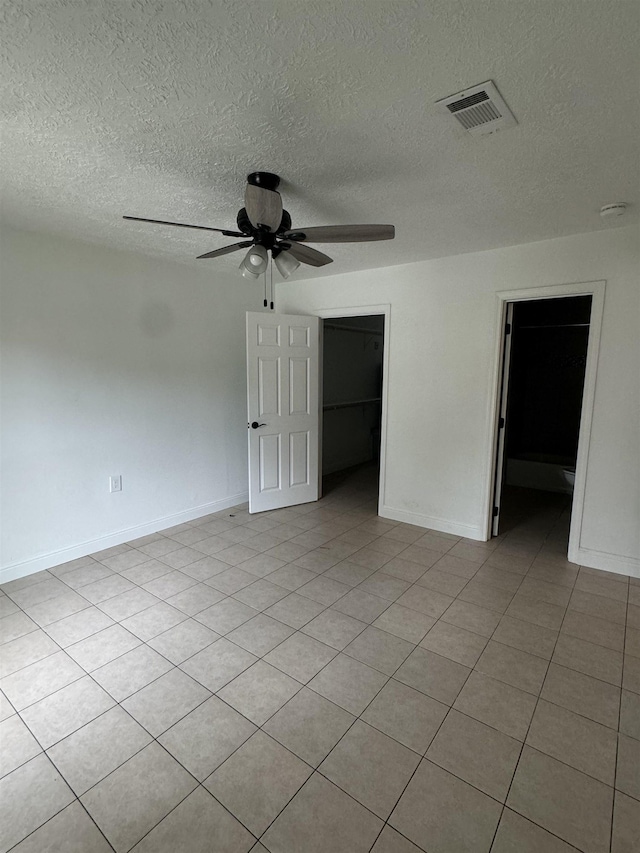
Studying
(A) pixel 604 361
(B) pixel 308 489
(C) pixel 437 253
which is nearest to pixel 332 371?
(B) pixel 308 489

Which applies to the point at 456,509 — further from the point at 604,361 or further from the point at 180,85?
the point at 180,85

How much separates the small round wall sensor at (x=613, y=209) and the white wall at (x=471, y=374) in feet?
1.43

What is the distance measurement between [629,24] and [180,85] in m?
1.41

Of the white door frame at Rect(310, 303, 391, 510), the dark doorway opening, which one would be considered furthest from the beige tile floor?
the dark doorway opening

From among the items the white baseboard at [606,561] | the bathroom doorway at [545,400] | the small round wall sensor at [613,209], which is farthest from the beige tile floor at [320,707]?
the small round wall sensor at [613,209]

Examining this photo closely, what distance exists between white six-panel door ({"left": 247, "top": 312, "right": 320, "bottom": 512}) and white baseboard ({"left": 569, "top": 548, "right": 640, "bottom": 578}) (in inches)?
102

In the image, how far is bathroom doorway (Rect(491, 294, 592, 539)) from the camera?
4.98 m

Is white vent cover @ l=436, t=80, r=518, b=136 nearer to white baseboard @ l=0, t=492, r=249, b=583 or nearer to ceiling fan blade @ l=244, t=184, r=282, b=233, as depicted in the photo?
ceiling fan blade @ l=244, t=184, r=282, b=233

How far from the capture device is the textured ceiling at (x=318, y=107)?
1181mm

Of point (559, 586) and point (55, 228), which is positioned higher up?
point (55, 228)

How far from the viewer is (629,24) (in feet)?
3.87

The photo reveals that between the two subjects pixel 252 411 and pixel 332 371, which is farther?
pixel 332 371

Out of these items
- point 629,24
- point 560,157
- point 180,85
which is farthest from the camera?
point 560,157

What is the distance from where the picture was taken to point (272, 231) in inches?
82.4
